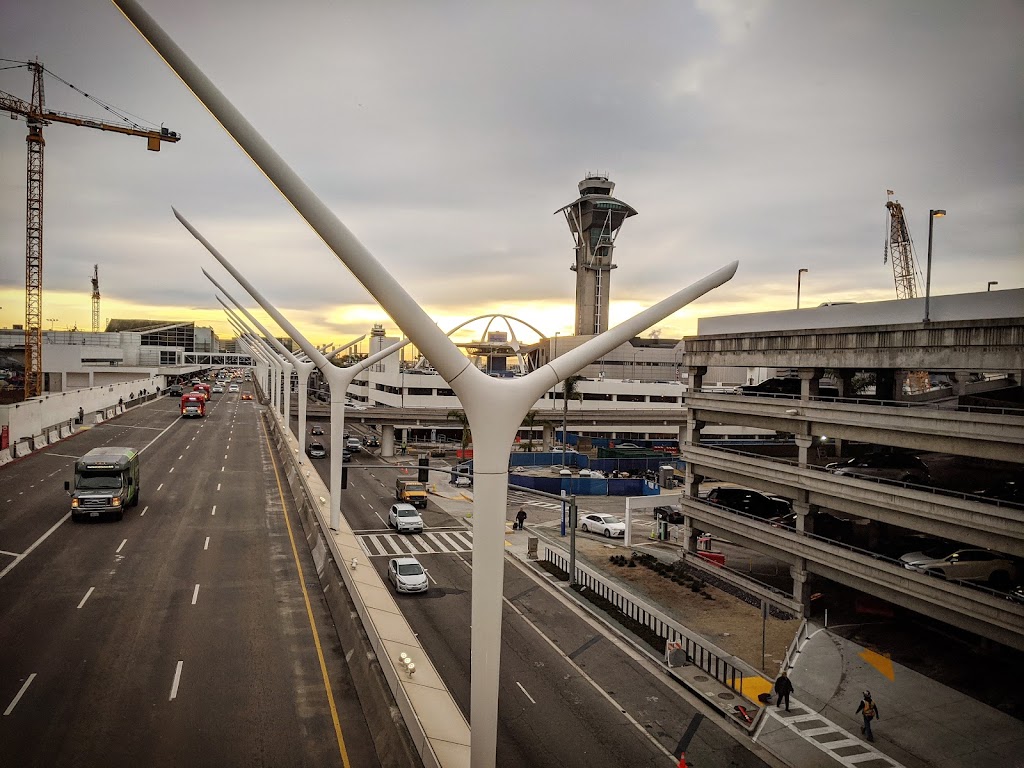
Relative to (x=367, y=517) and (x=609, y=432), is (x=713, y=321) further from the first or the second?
(x=609, y=432)

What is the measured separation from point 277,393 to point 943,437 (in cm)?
10008

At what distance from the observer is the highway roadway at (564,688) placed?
18.6 meters

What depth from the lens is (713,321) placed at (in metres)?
39.9

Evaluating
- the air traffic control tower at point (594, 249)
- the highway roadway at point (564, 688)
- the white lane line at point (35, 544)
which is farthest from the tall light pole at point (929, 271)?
the air traffic control tower at point (594, 249)

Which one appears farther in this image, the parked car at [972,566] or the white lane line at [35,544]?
the white lane line at [35,544]

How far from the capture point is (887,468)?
34.4 meters

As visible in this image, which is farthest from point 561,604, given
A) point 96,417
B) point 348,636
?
point 96,417

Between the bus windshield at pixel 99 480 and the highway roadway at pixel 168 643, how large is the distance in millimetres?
2201

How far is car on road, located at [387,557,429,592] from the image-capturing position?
31172 mm

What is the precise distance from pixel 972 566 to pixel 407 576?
26000 millimetres

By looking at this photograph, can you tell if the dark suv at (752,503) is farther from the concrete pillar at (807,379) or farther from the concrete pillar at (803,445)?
the concrete pillar at (807,379)

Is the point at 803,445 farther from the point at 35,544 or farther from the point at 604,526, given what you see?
the point at 35,544

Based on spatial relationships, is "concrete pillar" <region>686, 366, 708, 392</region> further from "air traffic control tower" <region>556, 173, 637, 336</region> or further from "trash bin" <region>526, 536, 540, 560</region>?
"air traffic control tower" <region>556, 173, 637, 336</region>

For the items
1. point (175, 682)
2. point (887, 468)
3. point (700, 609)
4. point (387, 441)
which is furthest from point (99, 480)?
point (387, 441)
